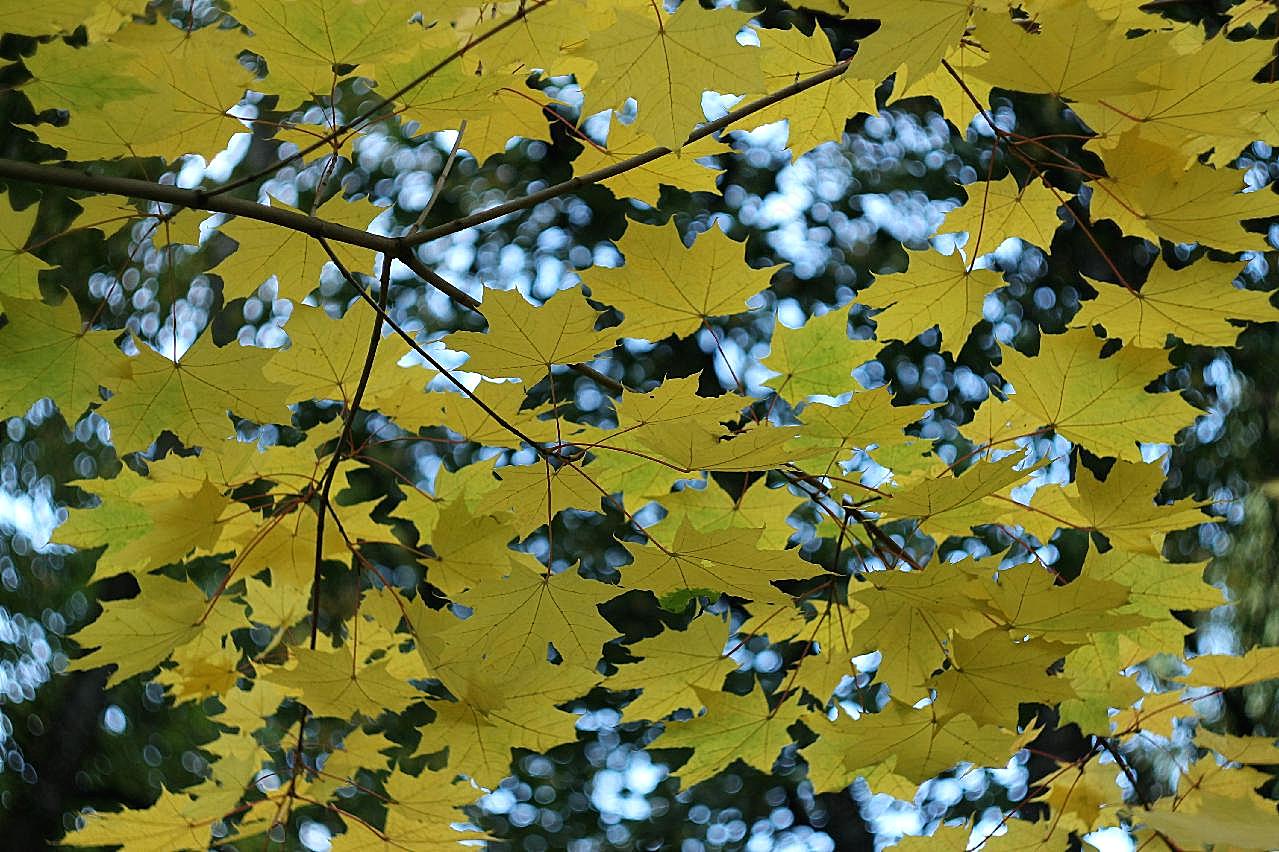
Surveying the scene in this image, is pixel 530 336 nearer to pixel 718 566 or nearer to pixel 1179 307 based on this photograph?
pixel 718 566

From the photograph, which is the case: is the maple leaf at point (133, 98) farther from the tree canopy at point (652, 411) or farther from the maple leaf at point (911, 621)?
the maple leaf at point (911, 621)

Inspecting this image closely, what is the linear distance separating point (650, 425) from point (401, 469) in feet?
10.7

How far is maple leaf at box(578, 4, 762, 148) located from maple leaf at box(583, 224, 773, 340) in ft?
0.42

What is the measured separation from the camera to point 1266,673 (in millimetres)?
1370

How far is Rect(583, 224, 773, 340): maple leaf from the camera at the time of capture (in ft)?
3.69

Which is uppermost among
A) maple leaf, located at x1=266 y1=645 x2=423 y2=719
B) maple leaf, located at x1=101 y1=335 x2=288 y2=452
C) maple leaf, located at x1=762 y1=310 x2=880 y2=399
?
maple leaf, located at x1=762 y1=310 x2=880 y2=399

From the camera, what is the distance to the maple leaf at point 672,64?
100 cm

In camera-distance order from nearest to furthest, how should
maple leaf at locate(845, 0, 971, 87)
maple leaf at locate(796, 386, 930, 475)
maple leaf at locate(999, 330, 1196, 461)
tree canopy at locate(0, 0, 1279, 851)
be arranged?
maple leaf at locate(845, 0, 971, 87) → tree canopy at locate(0, 0, 1279, 851) → maple leaf at locate(796, 386, 930, 475) → maple leaf at locate(999, 330, 1196, 461)

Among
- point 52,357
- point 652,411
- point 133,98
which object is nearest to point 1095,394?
point 652,411

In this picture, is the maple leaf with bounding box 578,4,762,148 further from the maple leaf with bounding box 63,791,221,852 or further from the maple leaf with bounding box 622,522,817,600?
the maple leaf with bounding box 63,791,221,852

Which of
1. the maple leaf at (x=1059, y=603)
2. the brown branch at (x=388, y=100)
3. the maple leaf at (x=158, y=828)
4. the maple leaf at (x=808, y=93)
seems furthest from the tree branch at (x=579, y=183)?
the maple leaf at (x=158, y=828)

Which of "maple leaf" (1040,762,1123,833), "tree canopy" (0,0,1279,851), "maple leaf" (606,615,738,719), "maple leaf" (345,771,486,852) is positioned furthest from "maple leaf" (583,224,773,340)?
"maple leaf" (1040,762,1123,833)

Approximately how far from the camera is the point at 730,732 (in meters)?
1.33

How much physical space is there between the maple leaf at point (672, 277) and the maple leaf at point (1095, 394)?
0.31m
